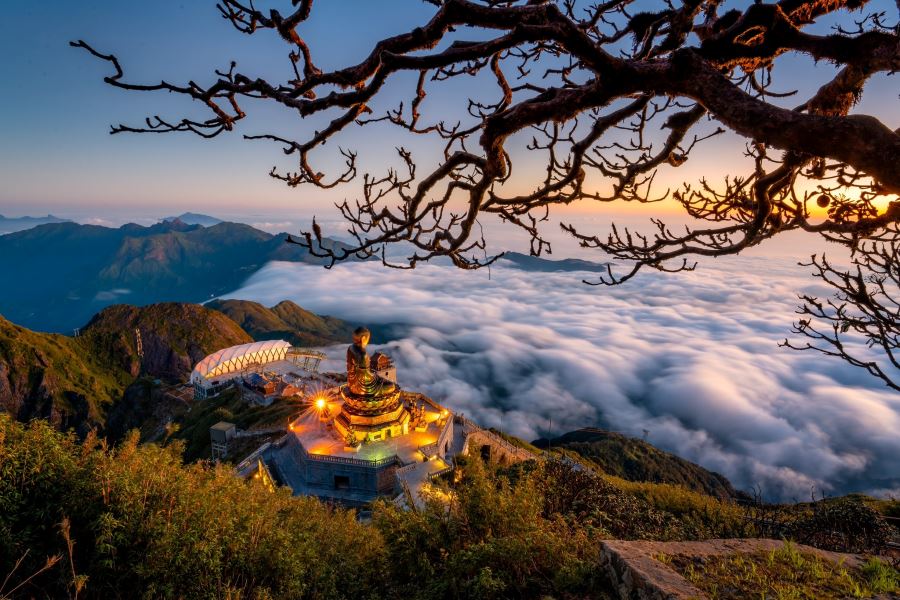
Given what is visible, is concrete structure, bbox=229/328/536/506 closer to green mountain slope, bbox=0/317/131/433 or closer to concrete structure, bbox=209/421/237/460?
concrete structure, bbox=209/421/237/460

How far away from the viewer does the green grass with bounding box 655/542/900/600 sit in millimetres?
5090

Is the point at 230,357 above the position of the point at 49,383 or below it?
above

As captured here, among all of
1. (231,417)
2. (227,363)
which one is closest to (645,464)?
(231,417)

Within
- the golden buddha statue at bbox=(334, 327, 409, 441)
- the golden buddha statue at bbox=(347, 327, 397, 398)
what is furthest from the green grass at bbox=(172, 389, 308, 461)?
the golden buddha statue at bbox=(347, 327, 397, 398)

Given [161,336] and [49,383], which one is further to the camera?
[161,336]

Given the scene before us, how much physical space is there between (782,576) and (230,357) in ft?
241

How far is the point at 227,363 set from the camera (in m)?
65.8

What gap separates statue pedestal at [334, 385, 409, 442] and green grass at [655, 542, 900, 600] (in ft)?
77.4

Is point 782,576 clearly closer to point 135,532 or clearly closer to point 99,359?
point 135,532

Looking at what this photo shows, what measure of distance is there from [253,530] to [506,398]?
18314 centimetres

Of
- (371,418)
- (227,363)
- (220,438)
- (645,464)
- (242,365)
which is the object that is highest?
(371,418)

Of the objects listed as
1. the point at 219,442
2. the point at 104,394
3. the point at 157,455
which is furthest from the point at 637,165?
the point at 104,394

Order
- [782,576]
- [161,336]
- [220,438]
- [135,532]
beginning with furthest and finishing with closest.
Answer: [161,336] < [220,438] < [135,532] < [782,576]

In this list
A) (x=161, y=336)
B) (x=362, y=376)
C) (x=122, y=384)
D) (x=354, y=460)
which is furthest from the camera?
(x=161, y=336)
